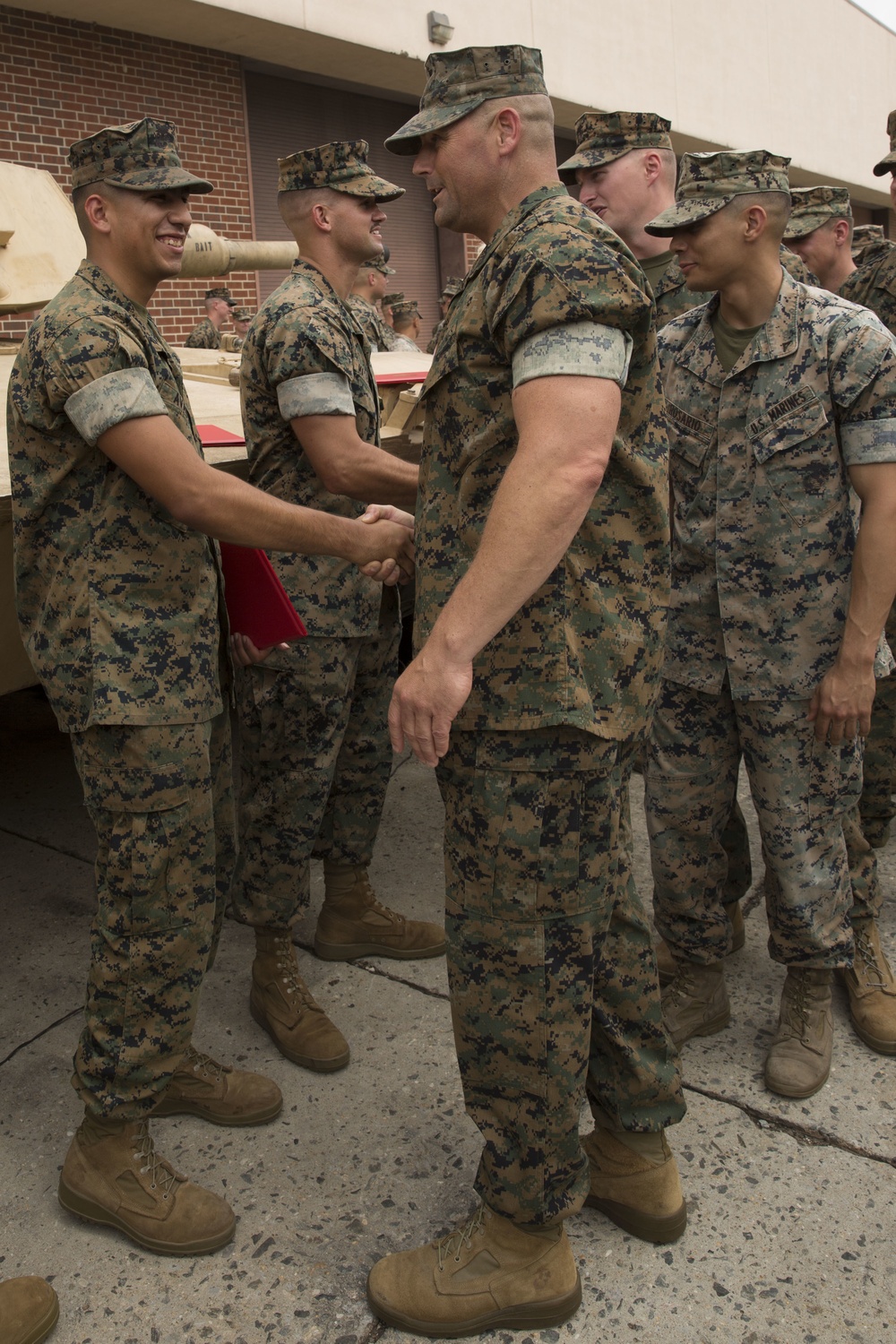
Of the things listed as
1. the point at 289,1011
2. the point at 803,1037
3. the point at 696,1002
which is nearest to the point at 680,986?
the point at 696,1002

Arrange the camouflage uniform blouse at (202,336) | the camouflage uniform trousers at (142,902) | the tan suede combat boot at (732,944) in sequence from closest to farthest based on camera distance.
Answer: the camouflage uniform trousers at (142,902)
the tan suede combat boot at (732,944)
the camouflage uniform blouse at (202,336)

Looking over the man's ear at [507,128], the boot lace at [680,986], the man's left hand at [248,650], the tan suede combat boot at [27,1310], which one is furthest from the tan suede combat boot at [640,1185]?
the man's ear at [507,128]

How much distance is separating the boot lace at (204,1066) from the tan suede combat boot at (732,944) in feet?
3.75

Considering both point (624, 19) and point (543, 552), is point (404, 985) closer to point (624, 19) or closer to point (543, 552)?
point (543, 552)

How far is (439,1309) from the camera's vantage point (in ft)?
7.02

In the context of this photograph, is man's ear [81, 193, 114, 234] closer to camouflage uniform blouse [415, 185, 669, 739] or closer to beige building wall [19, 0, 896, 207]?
camouflage uniform blouse [415, 185, 669, 739]

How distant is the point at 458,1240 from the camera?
2213mm

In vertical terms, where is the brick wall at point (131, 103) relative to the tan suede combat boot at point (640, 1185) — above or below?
above

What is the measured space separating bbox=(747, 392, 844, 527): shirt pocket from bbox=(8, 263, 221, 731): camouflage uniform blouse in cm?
123

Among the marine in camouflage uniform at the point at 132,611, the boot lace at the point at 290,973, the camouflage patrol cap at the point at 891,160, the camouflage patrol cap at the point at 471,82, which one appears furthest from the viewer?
the camouflage patrol cap at the point at 891,160

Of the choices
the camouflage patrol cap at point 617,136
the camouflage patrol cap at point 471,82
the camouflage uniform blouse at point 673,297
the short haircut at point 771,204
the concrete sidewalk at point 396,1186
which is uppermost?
the camouflage patrol cap at point 617,136

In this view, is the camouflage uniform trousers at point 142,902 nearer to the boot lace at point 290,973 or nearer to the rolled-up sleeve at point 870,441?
the boot lace at point 290,973

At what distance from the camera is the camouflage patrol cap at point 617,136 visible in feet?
11.7

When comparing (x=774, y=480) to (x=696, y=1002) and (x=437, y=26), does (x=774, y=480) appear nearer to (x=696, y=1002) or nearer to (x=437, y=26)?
(x=696, y=1002)
